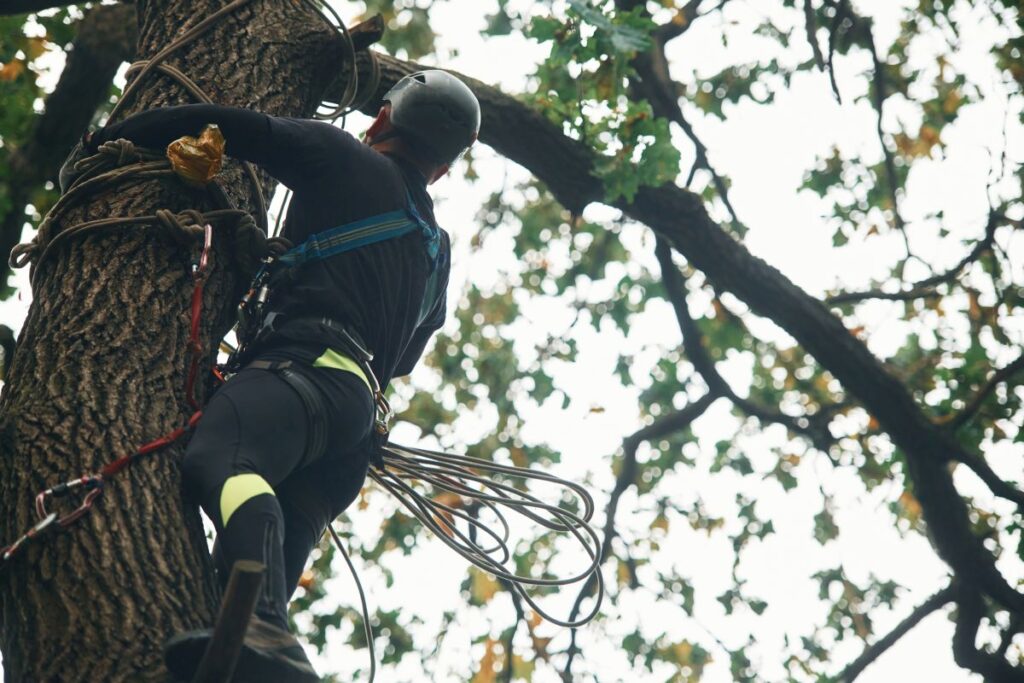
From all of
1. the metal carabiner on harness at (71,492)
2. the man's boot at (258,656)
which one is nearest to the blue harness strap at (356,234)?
the metal carabiner on harness at (71,492)

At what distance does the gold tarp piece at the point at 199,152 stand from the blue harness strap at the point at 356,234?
29 centimetres

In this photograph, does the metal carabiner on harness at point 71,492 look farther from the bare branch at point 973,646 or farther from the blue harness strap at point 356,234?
the bare branch at point 973,646

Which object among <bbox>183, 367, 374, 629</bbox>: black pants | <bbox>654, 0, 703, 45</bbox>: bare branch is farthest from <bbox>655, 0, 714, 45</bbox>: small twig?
<bbox>183, 367, 374, 629</bbox>: black pants

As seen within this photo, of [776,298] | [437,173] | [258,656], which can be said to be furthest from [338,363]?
[776,298]

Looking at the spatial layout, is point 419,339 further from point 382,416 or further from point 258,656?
point 258,656

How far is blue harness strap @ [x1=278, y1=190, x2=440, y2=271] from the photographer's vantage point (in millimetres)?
2656

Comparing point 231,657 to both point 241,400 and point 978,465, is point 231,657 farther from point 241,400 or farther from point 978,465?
point 978,465

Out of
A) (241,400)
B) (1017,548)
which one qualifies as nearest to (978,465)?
(1017,548)

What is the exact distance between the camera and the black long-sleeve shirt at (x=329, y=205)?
8.55 ft

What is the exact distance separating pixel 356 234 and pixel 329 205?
120 millimetres

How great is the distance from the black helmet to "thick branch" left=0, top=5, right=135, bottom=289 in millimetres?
2655

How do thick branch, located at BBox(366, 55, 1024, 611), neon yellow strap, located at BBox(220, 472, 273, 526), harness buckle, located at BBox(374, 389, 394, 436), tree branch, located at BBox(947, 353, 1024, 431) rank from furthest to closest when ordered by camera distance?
1. tree branch, located at BBox(947, 353, 1024, 431)
2. thick branch, located at BBox(366, 55, 1024, 611)
3. harness buckle, located at BBox(374, 389, 394, 436)
4. neon yellow strap, located at BBox(220, 472, 273, 526)

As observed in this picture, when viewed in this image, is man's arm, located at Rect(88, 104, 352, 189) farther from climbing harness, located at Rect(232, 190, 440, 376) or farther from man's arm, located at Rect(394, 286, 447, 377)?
man's arm, located at Rect(394, 286, 447, 377)

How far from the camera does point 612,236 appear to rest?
8289mm
